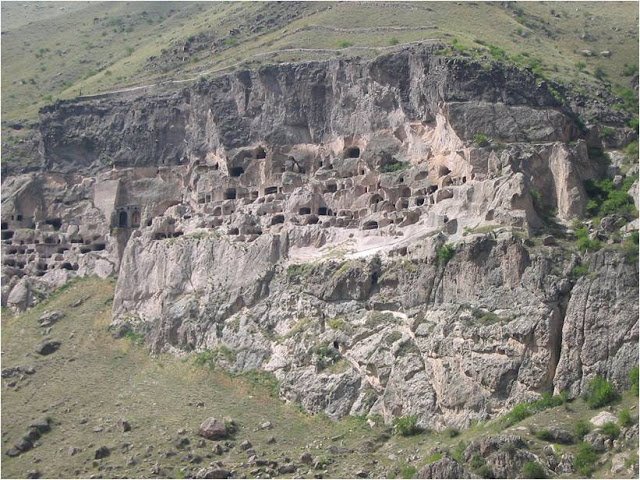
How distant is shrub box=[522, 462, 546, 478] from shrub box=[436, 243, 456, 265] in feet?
47.1

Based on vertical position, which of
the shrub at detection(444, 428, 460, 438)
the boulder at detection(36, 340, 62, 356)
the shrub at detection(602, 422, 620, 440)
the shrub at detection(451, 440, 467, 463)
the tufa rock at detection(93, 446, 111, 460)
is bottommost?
the tufa rock at detection(93, 446, 111, 460)

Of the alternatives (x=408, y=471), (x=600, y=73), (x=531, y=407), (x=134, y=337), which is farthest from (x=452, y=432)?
(x=600, y=73)

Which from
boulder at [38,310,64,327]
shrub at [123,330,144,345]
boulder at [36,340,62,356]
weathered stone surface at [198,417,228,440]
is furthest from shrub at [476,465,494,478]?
boulder at [38,310,64,327]

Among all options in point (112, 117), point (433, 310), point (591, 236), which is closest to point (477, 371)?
point (433, 310)

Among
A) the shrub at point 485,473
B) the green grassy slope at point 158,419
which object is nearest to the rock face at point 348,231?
the shrub at point 485,473

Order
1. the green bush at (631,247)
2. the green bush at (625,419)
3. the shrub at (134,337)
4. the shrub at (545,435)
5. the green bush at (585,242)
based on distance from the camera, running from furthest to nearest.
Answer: the shrub at (134,337), the green bush at (585,242), the green bush at (631,247), the shrub at (545,435), the green bush at (625,419)

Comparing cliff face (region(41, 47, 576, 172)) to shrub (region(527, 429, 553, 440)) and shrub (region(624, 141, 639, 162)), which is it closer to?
shrub (region(624, 141, 639, 162))

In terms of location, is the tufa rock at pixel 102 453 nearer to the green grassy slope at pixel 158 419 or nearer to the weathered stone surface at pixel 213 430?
the green grassy slope at pixel 158 419

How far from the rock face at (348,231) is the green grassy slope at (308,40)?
16.5 feet

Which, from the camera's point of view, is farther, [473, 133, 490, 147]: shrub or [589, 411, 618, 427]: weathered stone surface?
[473, 133, 490, 147]: shrub

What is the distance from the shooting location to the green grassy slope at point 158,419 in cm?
6322

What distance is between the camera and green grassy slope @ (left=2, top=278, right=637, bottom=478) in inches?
2489

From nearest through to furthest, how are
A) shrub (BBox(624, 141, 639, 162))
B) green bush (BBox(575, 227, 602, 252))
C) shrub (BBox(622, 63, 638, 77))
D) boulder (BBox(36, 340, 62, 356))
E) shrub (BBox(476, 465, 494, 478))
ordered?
Result: shrub (BBox(476, 465, 494, 478))
green bush (BBox(575, 227, 602, 252))
shrub (BBox(624, 141, 639, 162))
boulder (BBox(36, 340, 62, 356))
shrub (BBox(622, 63, 638, 77))

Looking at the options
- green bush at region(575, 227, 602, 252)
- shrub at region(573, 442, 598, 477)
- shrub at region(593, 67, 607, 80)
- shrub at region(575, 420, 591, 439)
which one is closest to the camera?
shrub at region(573, 442, 598, 477)
